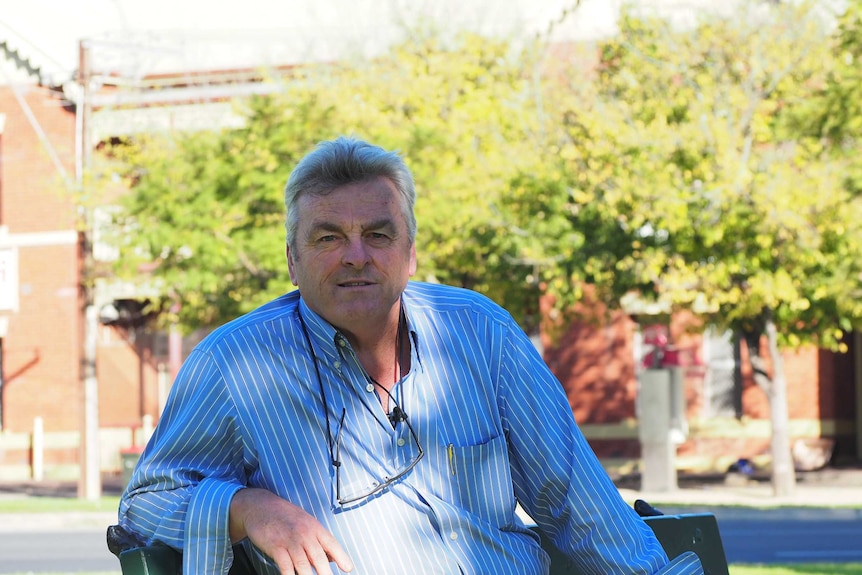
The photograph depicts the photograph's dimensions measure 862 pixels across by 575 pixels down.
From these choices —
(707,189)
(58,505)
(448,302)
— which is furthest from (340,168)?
(58,505)

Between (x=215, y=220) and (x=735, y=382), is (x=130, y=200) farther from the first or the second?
(x=735, y=382)

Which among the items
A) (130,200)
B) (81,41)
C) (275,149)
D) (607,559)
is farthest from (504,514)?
(81,41)

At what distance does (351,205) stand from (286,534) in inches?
28.5

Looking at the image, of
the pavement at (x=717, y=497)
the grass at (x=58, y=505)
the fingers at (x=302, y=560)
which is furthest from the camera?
the grass at (x=58, y=505)

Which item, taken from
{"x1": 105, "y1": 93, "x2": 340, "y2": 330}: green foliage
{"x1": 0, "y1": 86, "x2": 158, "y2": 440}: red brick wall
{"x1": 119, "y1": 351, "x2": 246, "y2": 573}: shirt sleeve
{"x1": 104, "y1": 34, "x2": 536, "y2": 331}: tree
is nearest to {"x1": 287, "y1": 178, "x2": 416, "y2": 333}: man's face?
{"x1": 119, "y1": 351, "x2": 246, "y2": 573}: shirt sleeve

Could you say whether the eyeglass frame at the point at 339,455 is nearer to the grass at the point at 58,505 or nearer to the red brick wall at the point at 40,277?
the grass at the point at 58,505

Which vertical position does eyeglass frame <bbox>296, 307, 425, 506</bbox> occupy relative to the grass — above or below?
above

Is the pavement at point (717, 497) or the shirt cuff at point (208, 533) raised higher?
the shirt cuff at point (208, 533)

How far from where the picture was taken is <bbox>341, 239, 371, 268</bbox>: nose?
2.79m

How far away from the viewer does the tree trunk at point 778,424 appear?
18625mm

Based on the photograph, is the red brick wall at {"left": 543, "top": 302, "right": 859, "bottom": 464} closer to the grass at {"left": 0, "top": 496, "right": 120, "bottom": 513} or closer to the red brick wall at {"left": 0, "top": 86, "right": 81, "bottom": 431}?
the grass at {"left": 0, "top": 496, "right": 120, "bottom": 513}

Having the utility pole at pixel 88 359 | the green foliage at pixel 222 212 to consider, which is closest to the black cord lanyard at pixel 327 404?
the green foliage at pixel 222 212

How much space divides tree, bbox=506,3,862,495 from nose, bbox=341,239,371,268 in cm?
1372

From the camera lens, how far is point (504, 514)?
283 cm
